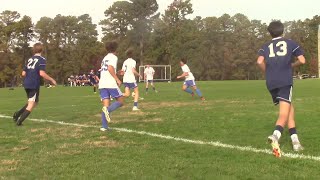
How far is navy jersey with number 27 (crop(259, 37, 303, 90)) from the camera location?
6477 millimetres

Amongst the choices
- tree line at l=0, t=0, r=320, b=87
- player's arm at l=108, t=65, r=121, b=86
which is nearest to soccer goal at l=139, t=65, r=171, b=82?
tree line at l=0, t=0, r=320, b=87

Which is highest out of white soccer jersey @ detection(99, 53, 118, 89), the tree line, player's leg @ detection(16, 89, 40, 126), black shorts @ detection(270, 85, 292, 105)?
the tree line

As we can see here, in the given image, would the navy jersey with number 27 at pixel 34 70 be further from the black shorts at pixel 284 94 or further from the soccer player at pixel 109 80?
the black shorts at pixel 284 94

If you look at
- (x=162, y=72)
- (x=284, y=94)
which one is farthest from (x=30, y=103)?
(x=162, y=72)

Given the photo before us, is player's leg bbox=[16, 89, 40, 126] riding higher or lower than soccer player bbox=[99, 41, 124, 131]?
lower

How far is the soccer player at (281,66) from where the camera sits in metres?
6.48

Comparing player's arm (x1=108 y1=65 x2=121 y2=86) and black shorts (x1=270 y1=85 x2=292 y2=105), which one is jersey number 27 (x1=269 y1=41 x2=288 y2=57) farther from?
player's arm (x1=108 y1=65 x2=121 y2=86)

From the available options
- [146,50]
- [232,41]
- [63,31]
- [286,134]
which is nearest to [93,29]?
[63,31]

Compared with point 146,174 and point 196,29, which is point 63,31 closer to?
point 196,29

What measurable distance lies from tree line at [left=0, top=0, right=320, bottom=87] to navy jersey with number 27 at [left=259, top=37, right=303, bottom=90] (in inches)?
3140

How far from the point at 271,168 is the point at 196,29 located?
302 feet

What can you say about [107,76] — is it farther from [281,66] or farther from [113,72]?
[281,66]

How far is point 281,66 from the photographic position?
6.52 meters

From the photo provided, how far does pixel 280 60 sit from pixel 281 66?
95 mm
